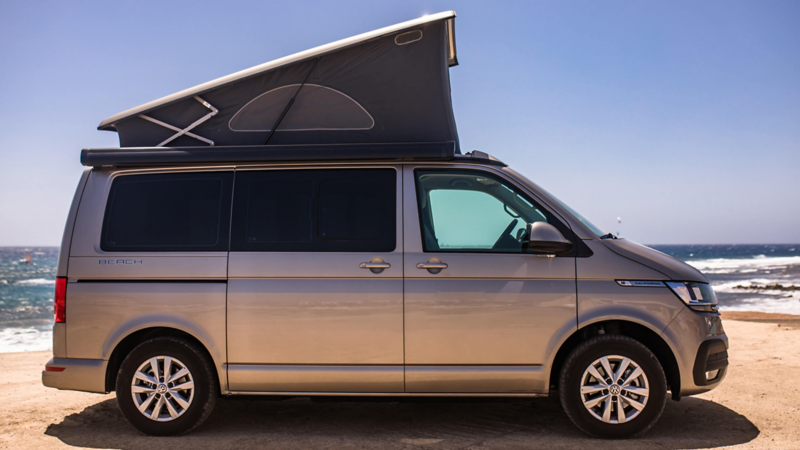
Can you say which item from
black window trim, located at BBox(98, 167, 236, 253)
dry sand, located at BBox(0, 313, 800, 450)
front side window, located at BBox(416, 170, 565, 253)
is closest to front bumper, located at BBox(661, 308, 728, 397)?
dry sand, located at BBox(0, 313, 800, 450)

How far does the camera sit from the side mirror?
422 cm

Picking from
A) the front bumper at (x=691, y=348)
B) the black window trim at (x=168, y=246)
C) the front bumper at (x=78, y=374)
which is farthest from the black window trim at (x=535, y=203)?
the front bumper at (x=78, y=374)

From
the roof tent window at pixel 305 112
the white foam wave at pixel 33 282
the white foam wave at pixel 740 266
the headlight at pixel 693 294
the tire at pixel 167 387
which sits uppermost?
the roof tent window at pixel 305 112

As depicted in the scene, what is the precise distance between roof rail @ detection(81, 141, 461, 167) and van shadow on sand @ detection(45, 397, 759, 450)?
188 centimetres

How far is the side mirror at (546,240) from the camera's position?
4223mm

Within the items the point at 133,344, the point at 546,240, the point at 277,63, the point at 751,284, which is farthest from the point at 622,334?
the point at 751,284

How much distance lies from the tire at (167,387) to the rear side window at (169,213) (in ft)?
2.52

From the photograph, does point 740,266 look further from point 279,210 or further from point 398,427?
point 279,210

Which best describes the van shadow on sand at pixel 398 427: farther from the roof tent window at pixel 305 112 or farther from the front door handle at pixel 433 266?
the roof tent window at pixel 305 112

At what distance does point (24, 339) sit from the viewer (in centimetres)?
1416

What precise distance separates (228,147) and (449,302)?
2.12 metres

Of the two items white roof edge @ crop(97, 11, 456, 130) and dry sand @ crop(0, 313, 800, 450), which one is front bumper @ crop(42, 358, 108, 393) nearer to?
dry sand @ crop(0, 313, 800, 450)

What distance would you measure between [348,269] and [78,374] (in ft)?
7.50

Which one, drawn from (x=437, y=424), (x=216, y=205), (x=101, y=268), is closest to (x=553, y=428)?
(x=437, y=424)
